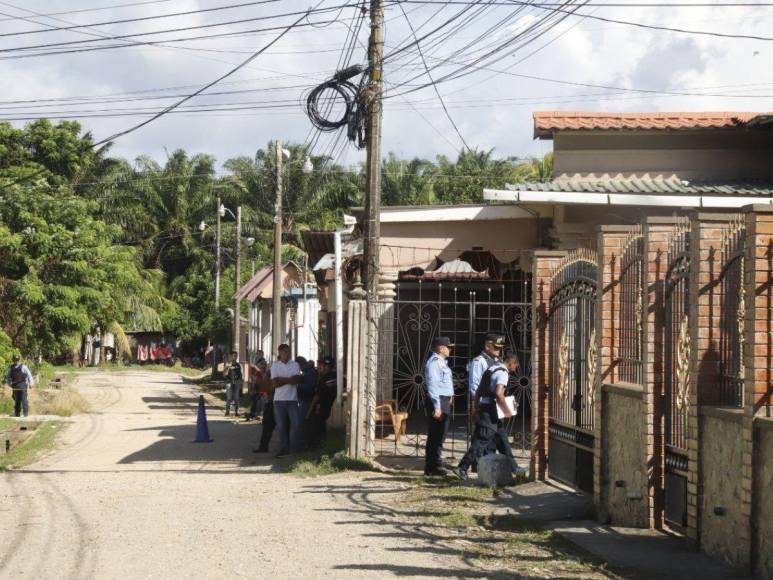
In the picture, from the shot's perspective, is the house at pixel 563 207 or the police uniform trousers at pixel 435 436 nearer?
the police uniform trousers at pixel 435 436

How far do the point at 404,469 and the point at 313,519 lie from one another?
400cm

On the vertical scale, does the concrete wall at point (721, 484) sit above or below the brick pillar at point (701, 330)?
below

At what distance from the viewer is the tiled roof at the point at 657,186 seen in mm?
16109

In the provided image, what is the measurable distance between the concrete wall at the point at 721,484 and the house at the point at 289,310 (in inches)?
912

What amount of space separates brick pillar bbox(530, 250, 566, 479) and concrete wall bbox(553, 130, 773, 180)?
5.75 m

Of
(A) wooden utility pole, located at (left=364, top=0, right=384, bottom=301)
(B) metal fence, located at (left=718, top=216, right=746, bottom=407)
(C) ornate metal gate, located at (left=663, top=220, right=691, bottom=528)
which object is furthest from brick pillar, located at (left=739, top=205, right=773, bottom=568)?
(A) wooden utility pole, located at (left=364, top=0, right=384, bottom=301)

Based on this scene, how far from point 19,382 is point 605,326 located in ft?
66.7

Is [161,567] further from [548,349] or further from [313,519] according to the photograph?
[548,349]

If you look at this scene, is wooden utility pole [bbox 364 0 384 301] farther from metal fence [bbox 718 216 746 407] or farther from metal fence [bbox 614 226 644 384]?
metal fence [bbox 718 216 746 407]

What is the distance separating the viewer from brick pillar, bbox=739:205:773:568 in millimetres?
8109

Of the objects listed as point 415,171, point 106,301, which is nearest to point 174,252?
point 415,171

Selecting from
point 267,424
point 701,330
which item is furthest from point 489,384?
point 267,424

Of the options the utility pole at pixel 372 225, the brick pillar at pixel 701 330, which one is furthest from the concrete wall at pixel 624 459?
the utility pole at pixel 372 225

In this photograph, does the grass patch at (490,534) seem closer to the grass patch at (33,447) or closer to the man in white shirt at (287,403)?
the man in white shirt at (287,403)
